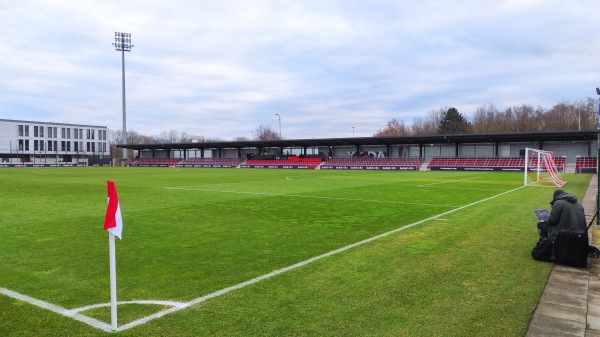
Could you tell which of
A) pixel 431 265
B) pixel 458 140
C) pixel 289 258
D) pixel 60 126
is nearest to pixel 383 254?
pixel 431 265

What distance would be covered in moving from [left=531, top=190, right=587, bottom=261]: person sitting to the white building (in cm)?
10732

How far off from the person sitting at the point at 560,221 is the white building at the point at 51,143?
107323 mm

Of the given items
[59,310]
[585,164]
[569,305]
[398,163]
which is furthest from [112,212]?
[398,163]

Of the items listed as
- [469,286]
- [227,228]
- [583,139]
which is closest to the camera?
[469,286]

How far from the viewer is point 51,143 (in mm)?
111125

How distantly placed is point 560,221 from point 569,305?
2532mm

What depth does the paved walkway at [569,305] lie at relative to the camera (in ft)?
14.9

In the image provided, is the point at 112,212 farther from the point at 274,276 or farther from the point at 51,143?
the point at 51,143

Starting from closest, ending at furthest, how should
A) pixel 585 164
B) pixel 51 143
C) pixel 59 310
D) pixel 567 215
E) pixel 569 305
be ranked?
1. pixel 59 310
2. pixel 569 305
3. pixel 567 215
4. pixel 585 164
5. pixel 51 143

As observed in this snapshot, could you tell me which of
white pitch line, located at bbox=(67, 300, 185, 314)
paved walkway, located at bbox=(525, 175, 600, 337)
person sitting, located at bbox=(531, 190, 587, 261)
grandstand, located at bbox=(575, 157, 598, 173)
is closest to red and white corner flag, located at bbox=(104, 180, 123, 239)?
white pitch line, located at bbox=(67, 300, 185, 314)

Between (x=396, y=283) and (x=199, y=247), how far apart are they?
4.40 m

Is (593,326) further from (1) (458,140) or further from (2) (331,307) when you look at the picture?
(1) (458,140)

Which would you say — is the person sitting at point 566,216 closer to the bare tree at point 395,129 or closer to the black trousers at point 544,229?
the black trousers at point 544,229

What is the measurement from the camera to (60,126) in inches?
4427
